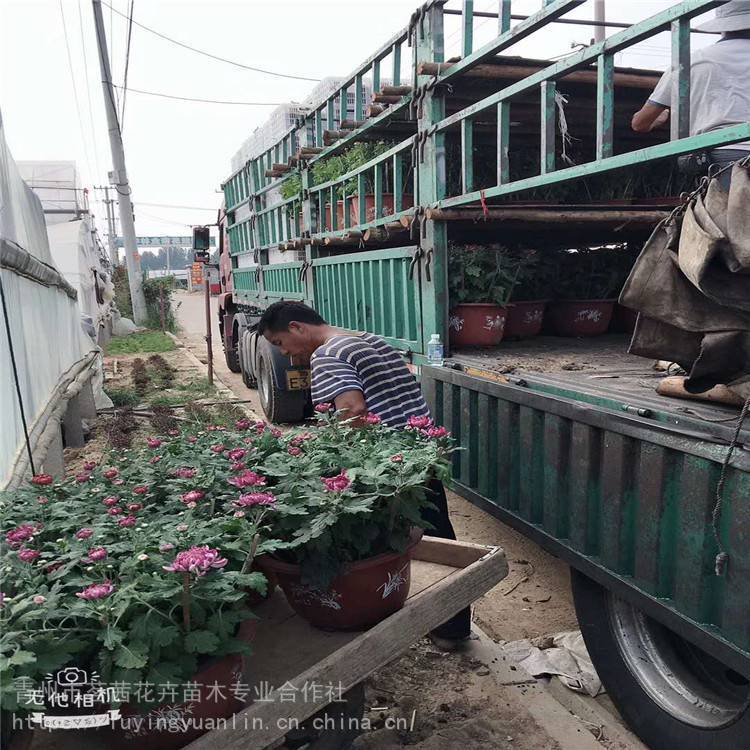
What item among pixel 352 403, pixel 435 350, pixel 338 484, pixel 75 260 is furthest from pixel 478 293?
pixel 75 260

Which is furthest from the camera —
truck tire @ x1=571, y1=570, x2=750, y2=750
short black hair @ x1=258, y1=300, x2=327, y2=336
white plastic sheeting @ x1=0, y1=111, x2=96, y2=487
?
white plastic sheeting @ x1=0, y1=111, x2=96, y2=487

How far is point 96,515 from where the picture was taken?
177 centimetres

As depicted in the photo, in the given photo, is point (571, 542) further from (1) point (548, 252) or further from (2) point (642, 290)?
(1) point (548, 252)

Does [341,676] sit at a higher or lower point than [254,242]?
lower

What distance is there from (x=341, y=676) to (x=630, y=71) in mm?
3878

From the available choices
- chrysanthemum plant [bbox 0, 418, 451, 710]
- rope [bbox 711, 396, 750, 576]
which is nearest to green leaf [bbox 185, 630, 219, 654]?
chrysanthemum plant [bbox 0, 418, 451, 710]

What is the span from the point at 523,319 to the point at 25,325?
3462mm

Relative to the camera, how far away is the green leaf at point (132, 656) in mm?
1226

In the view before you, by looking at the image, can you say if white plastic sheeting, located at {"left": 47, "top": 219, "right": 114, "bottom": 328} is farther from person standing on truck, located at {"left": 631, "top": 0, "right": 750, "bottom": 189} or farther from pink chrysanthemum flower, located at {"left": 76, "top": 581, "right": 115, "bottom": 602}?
pink chrysanthemum flower, located at {"left": 76, "top": 581, "right": 115, "bottom": 602}

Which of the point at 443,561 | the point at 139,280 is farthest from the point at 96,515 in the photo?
the point at 139,280

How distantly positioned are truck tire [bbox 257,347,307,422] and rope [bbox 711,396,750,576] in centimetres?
528

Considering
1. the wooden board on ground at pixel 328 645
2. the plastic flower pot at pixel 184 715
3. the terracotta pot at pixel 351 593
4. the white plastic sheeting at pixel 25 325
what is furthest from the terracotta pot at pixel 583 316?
the plastic flower pot at pixel 184 715

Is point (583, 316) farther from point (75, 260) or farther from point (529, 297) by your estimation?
point (75, 260)

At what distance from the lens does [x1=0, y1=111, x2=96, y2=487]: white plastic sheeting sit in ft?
10.8
